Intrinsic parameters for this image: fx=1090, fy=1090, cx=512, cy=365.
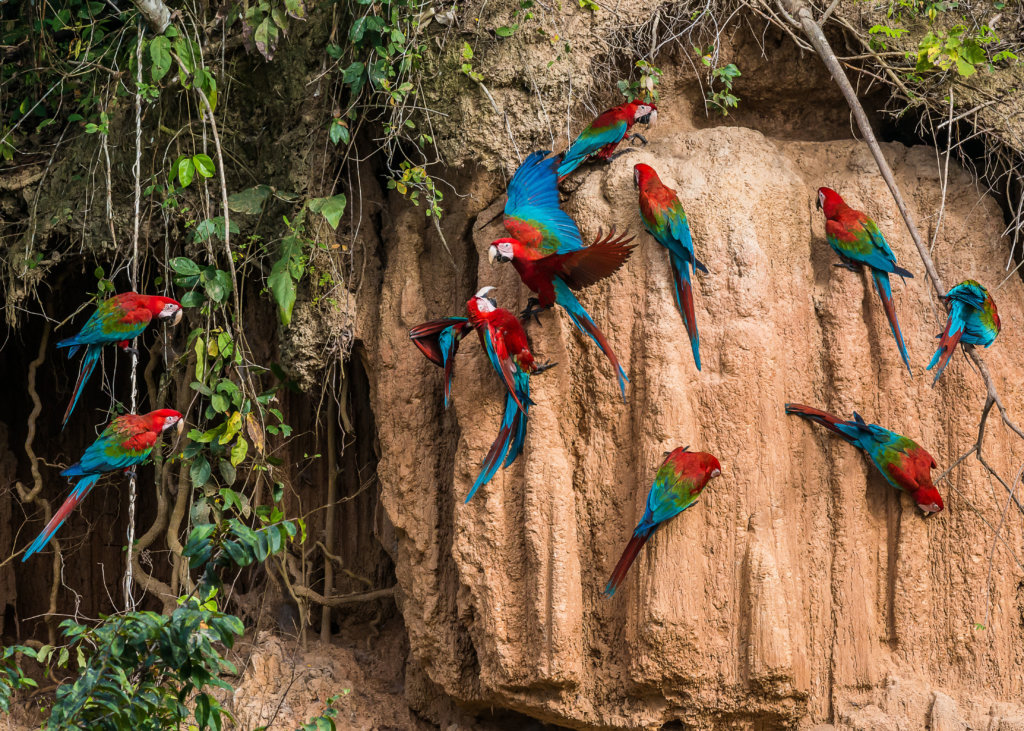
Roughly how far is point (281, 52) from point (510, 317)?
1.31 m

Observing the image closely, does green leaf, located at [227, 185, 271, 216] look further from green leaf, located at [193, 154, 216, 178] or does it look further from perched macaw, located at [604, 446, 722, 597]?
perched macaw, located at [604, 446, 722, 597]

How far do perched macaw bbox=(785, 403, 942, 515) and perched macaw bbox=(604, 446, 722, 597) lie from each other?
1.46ft

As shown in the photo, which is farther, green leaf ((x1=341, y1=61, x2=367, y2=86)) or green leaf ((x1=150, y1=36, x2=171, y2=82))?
green leaf ((x1=341, y1=61, x2=367, y2=86))

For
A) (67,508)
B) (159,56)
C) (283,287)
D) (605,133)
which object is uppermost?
(159,56)

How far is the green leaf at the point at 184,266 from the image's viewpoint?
3.37 meters

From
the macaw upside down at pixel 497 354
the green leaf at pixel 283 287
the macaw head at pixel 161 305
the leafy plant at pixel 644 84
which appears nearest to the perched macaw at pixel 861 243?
the leafy plant at pixel 644 84

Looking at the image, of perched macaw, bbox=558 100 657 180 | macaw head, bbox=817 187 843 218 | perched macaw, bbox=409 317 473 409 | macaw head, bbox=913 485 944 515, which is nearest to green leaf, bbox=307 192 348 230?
perched macaw, bbox=409 317 473 409

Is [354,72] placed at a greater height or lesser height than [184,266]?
greater

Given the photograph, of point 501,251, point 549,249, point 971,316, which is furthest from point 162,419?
point 971,316

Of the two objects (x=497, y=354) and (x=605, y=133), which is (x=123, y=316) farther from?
(x=605, y=133)

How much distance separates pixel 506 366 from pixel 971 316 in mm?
1349

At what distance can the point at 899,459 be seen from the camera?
10.4 feet

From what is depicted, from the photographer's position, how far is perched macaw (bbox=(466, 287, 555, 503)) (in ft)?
10.1

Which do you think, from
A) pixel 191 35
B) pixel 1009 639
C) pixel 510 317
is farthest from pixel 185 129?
pixel 1009 639
